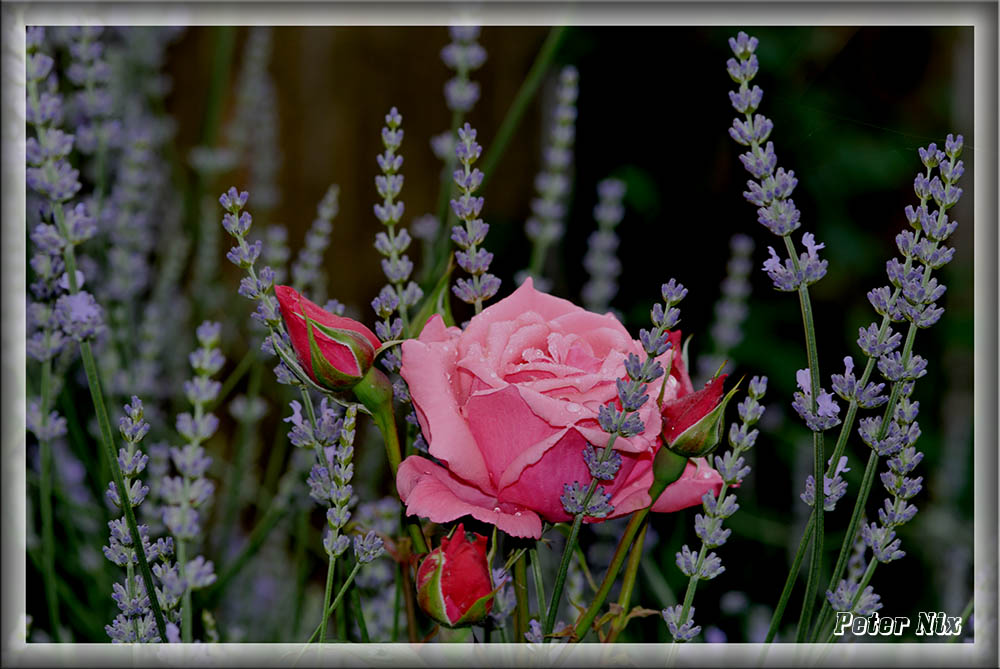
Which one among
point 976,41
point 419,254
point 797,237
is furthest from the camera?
point 419,254

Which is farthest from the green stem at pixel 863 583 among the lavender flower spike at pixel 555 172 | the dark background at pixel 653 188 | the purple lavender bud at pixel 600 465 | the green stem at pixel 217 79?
the green stem at pixel 217 79

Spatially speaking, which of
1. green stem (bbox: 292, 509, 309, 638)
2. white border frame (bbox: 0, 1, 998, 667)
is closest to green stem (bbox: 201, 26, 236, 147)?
white border frame (bbox: 0, 1, 998, 667)

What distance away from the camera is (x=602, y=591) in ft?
1.04

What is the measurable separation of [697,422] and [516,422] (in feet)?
0.20

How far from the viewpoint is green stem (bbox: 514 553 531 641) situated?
35cm

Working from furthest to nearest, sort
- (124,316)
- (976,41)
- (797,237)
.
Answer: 1. (797,237)
2. (124,316)
3. (976,41)

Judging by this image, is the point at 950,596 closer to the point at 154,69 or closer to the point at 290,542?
the point at 290,542

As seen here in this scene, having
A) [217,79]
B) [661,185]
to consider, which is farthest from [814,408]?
[661,185]

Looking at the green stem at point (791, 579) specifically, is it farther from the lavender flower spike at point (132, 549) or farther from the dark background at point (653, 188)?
the dark background at point (653, 188)

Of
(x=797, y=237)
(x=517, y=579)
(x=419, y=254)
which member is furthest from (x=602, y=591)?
(x=419, y=254)

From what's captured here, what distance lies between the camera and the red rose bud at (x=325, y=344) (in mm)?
299

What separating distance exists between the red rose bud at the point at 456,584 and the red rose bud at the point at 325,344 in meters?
0.07

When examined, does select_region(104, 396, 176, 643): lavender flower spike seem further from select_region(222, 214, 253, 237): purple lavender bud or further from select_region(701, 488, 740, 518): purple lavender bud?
select_region(701, 488, 740, 518): purple lavender bud

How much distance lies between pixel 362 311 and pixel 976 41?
0.80 metres
